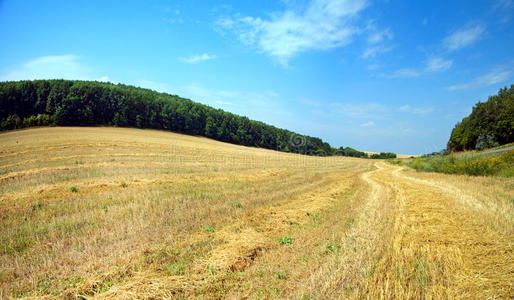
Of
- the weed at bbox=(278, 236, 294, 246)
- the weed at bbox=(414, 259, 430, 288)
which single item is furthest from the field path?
the weed at bbox=(278, 236, 294, 246)

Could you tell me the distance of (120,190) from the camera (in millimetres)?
11039

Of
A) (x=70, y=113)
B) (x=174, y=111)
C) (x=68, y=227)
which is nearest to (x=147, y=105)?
(x=174, y=111)

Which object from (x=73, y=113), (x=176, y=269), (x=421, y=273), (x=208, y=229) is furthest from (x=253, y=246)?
(x=73, y=113)

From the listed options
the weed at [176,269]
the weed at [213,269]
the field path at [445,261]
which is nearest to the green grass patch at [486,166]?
the field path at [445,261]

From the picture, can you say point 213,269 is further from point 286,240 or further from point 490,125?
point 490,125

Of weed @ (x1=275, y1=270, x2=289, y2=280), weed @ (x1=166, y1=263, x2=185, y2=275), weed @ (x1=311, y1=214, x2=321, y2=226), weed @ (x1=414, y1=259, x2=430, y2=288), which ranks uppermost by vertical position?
weed @ (x1=414, y1=259, x2=430, y2=288)

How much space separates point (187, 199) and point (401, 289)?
8299mm

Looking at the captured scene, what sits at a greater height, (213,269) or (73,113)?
(73,113)

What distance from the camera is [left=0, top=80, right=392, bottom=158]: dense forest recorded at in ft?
197

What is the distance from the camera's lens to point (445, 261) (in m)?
4.55

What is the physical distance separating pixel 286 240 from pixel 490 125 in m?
82.0

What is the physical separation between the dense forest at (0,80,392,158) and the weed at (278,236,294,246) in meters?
74.7

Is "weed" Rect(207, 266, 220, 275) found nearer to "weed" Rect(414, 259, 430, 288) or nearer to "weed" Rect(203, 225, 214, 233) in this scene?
"weed" Rect(203, 225, 214, 233)

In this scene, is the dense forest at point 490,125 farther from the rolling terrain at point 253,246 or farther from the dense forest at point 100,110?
the dense forest at point 100,110
